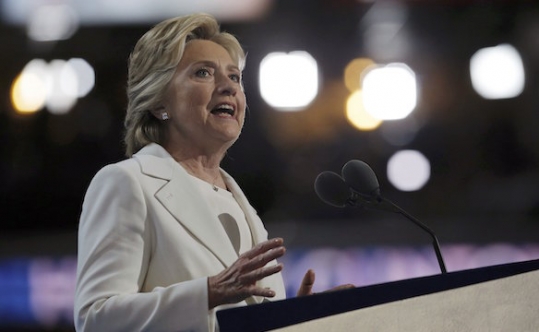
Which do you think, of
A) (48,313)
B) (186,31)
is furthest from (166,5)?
(48,313)

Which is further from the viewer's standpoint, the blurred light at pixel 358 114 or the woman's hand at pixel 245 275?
the blurred light at pixel 358 114

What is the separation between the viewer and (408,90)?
2.07 metres

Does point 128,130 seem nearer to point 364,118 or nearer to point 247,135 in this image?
point 247,135

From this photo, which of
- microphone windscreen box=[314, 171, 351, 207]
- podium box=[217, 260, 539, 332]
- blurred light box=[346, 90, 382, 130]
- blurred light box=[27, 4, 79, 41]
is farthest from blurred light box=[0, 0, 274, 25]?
podium box=[217, 260, 539, 332]

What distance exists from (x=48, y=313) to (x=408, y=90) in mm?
1139

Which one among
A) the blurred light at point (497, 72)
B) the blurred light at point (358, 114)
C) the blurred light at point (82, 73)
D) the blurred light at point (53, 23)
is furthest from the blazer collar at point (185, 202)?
the blurred light at point (497, 72)

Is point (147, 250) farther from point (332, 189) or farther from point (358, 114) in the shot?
point (358, 114)

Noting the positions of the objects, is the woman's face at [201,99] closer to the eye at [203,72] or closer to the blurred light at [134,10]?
the eye at [203,72]

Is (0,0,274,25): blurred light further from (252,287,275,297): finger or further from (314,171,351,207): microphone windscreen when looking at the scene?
(252,287,275,297): finger

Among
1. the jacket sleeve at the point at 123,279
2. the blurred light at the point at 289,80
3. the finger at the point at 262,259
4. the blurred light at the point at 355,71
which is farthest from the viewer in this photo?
the blurred light at the point at 355,71

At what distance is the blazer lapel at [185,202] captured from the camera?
4.90ft

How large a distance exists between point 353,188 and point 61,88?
77 cm

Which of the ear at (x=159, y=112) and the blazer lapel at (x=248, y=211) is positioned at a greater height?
the ear at (x=159, y=112)

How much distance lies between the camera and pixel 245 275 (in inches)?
49.5
